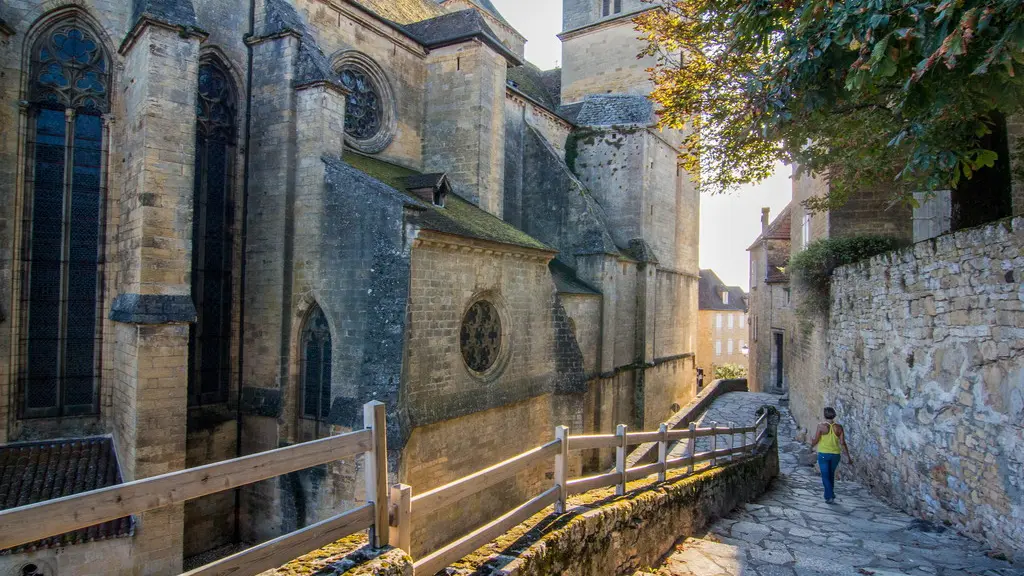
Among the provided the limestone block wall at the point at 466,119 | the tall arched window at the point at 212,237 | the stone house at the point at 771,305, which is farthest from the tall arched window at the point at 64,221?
the stone house at the point at 771,305

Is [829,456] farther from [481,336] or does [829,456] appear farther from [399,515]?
[399,515]

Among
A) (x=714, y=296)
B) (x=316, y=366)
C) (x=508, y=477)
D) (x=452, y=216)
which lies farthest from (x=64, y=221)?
(x=714, y=296)

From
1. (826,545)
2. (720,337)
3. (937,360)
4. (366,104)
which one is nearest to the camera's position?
(826,545)

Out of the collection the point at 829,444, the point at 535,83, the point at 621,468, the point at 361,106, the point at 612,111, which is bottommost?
the point at 829,444

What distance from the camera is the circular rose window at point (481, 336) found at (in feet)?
35.9

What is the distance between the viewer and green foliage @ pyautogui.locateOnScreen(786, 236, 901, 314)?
11.4 metres

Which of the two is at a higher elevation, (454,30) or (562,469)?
(454,30)

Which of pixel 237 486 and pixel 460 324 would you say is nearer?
pixel 237 486

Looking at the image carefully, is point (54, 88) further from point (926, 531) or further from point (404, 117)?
point (926, 531)

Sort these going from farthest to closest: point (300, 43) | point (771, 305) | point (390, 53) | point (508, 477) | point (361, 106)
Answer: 1. point (771, 305)
2. point (390, 53)
3. point (361, 106)
4. point (300, 43)
5. point (508, 477)

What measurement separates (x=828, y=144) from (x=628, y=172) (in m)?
11.8

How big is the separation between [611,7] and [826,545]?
21440 millimetres

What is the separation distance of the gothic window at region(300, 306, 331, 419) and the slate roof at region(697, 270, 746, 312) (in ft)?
125

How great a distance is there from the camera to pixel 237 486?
2.82 meters
